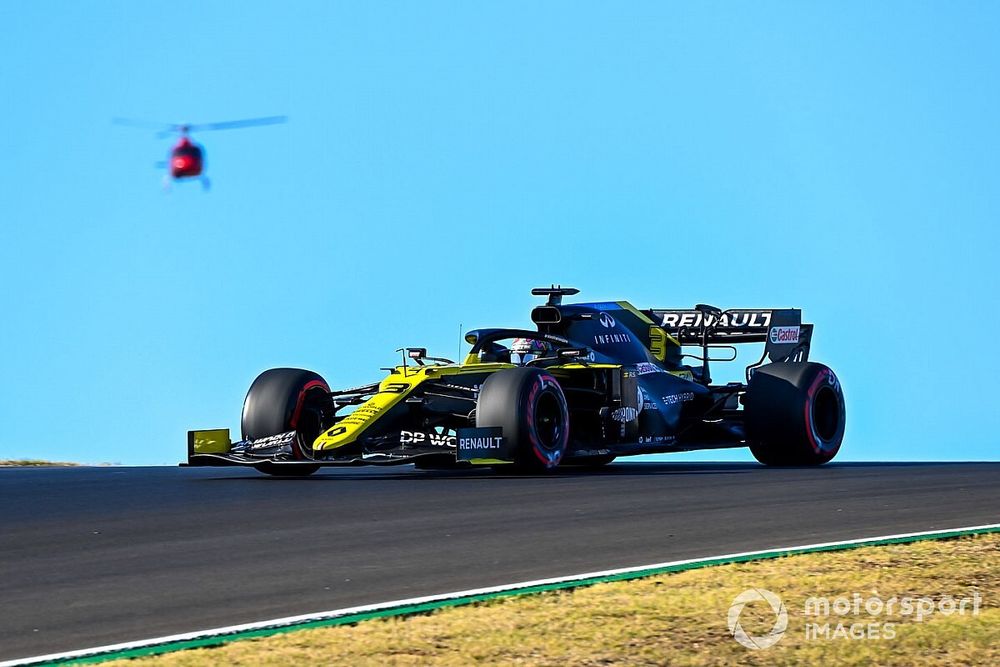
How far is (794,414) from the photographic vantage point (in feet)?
61.9

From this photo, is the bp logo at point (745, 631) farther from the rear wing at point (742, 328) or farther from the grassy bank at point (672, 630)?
the rear wing at point (742, 328)

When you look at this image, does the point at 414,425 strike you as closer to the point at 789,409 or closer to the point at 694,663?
the point at 789,409

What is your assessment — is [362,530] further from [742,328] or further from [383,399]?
[742,328]

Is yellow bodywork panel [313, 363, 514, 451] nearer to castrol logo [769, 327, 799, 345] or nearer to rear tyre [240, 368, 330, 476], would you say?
rear tyre [240, 368, 330, 476]

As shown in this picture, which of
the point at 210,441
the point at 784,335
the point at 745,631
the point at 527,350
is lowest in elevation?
the point at 745,631

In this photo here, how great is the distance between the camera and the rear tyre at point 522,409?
51.8ft

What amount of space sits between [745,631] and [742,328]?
14207 millimetres

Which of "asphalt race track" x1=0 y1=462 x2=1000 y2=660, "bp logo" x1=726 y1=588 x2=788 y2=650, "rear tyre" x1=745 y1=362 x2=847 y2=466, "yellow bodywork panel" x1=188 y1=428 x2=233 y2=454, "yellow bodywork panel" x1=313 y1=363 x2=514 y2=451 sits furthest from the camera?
"rear tyre" x1=745 y1=362 x2=847 y2=466

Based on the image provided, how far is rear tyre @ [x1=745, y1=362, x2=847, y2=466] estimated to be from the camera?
18906 mm

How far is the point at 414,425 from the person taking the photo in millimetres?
16734

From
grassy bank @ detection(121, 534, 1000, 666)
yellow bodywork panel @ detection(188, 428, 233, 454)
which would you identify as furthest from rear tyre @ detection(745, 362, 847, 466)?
grassy bank @ detection(121, 534, 1000, 666)

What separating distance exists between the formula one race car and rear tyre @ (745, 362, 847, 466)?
0.02 m

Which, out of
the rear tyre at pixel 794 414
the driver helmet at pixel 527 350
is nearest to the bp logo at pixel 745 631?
the driver helmet at pixel 527 350

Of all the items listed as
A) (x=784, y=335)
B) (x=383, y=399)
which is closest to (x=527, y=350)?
(x=383, y=399)
